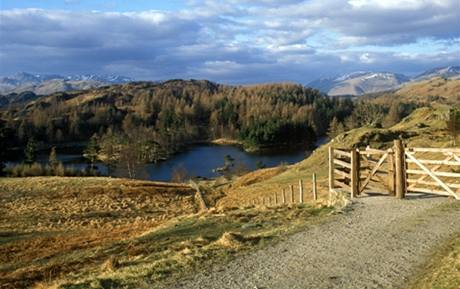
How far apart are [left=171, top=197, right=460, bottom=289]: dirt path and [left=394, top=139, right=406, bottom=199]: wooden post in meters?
2.08

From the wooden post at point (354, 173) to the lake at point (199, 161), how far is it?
7388 centimetres

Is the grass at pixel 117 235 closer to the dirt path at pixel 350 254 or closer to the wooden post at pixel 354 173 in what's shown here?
the dirt path at pixel 350 254

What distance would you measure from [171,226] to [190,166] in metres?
95.5

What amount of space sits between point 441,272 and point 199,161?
118 m

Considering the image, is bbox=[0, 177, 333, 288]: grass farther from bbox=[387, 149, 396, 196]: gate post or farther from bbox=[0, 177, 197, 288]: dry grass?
bbox=[387, 149, 396, 196]: gate post

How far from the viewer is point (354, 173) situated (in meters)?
22.2

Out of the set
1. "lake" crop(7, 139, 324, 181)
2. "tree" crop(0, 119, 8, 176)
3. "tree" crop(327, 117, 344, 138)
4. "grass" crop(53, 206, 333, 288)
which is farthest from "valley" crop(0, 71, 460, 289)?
"tree" crop(327, 117, 344, 138)

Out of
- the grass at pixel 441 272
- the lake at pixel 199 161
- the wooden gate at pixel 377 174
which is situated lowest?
the lake at pixel 199 161

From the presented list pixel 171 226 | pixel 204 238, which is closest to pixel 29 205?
pixel 171 226

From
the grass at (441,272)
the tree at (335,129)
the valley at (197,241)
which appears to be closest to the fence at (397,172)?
the valley at (197,241)

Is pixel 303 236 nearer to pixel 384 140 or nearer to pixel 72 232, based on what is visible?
pixel 72 232

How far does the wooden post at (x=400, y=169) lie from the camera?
2117 centimetres

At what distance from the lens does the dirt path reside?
1171 cm

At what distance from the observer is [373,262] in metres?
12.9
